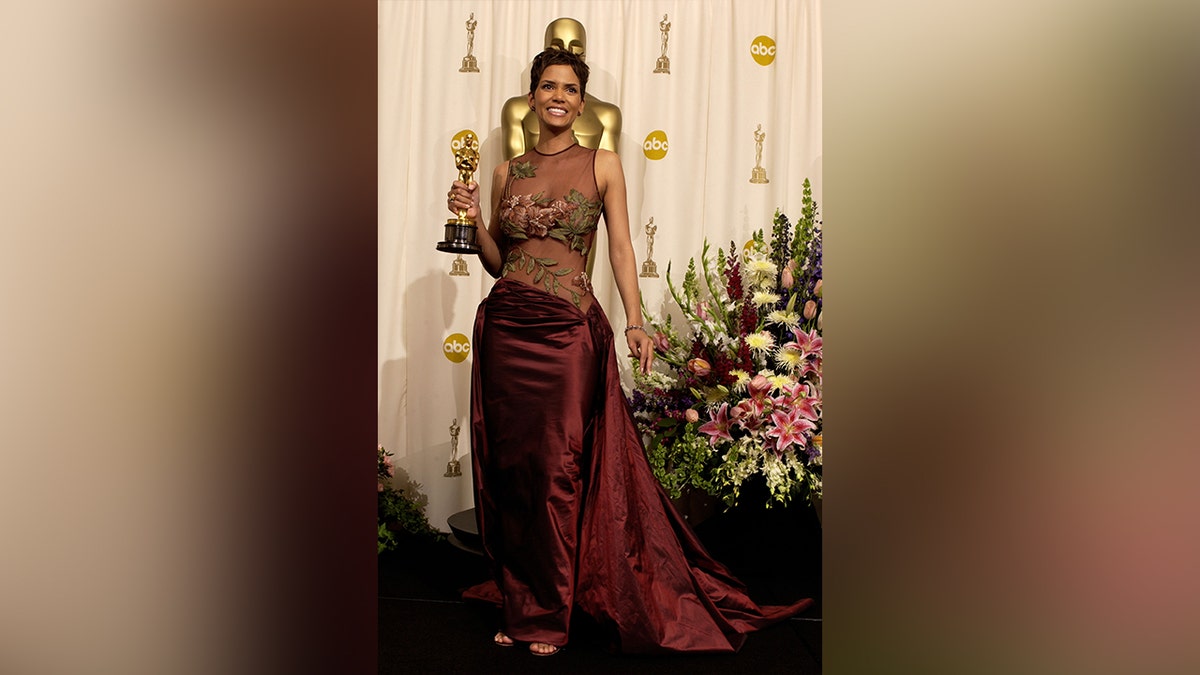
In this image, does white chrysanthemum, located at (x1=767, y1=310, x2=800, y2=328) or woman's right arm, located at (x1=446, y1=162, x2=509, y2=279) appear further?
white chrysanthemum, located at (x1=767, y1=310, x2=800, y2=328)

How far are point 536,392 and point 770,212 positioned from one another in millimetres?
1648

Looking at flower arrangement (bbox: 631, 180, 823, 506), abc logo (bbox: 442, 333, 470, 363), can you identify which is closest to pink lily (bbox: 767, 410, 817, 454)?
flower arrangement (bbox: 631, 180, 823, 506)

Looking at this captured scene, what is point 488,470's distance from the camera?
256 centimetres

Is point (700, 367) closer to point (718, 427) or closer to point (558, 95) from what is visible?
point (718, 427)

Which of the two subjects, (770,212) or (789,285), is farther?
(770,212)

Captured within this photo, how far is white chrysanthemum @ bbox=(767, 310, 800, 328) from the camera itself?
9.53 feet

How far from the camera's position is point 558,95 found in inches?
103

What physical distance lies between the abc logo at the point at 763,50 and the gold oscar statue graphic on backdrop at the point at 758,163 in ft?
0.91

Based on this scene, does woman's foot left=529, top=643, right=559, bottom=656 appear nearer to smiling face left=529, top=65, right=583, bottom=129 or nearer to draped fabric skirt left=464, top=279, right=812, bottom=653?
draped fabric skirt left=464, top=279, right=812, bottom=653

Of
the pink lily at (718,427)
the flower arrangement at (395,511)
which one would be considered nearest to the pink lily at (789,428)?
the pink lily at (718,427)

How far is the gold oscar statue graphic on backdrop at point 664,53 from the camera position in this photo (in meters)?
3.73

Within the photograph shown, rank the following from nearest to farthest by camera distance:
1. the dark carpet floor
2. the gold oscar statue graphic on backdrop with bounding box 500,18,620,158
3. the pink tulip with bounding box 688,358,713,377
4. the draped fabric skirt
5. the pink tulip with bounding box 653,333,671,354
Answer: the dark carpet floor
the draped fabric skirt
the pink tulip with bounding box 688,358,713,377
the pink tulip with bounding box 653,333,671,354
the gold oscar statue graphic on backdrop with bounding box 500,18,620,158
